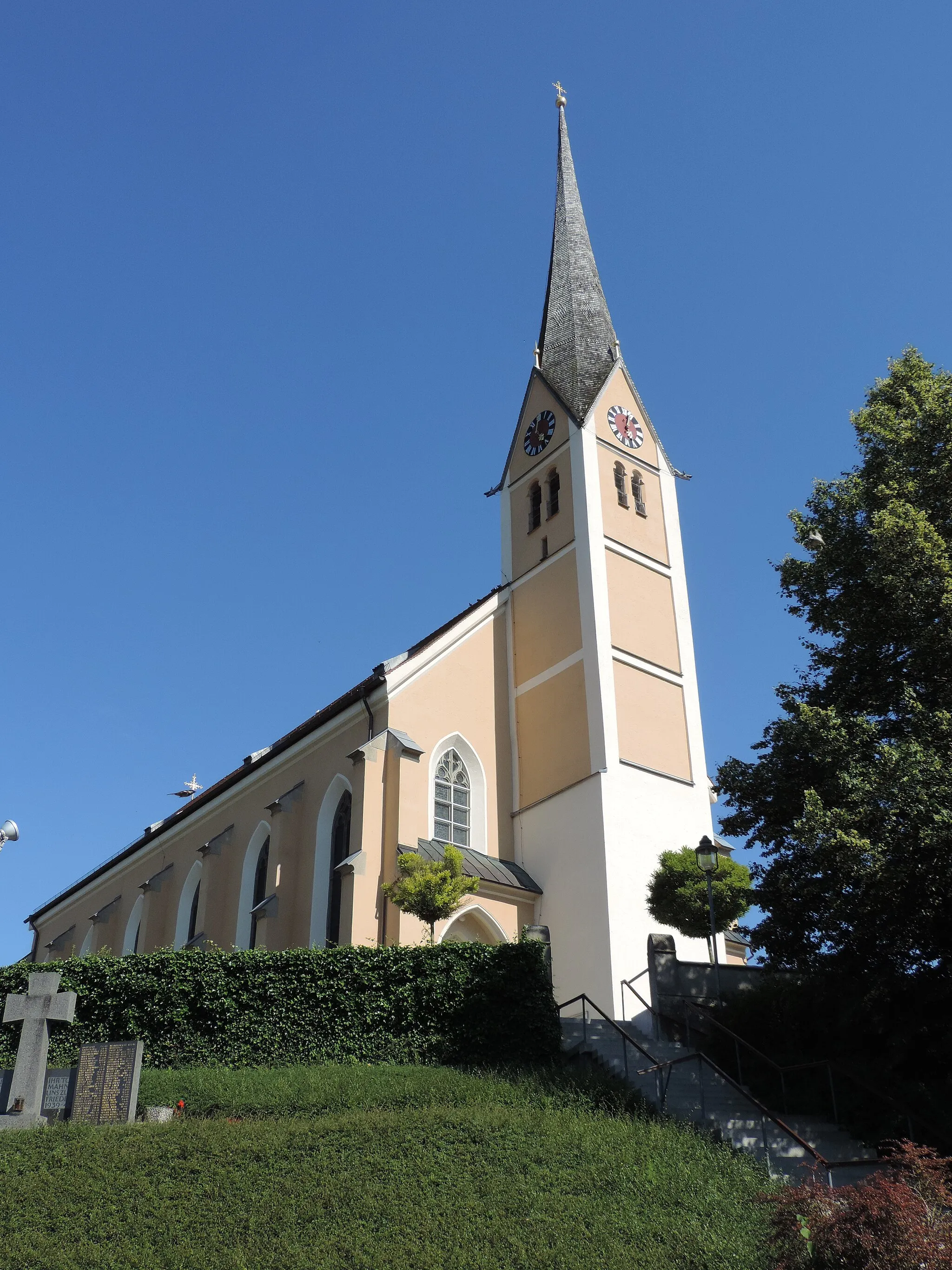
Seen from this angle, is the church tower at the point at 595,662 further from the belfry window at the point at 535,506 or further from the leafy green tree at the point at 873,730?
the leafy green tree at the point at 873,730

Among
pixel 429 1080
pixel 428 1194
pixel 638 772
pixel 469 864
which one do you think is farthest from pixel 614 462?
pixel 428 1194

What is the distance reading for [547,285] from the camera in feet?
130

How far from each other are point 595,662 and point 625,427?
348 inches

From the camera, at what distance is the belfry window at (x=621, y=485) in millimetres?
31166

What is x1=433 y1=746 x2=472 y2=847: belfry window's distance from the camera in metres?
26.1

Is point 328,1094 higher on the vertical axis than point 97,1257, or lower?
higher

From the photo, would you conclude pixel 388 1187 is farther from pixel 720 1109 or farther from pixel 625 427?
pixel 625 427

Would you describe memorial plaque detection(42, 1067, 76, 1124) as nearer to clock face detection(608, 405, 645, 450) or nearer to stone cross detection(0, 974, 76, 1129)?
stone cross detection(0, 974, 76, 1129)

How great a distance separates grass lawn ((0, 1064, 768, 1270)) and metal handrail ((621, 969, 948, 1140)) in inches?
108

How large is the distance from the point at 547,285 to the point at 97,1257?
34508 mm

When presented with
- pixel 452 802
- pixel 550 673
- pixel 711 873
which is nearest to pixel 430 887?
pixel 711 873

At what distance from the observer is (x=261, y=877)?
30.8 meters

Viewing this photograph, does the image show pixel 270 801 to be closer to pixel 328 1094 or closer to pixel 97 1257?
pixel 328 1094

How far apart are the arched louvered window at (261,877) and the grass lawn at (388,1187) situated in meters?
14.8
